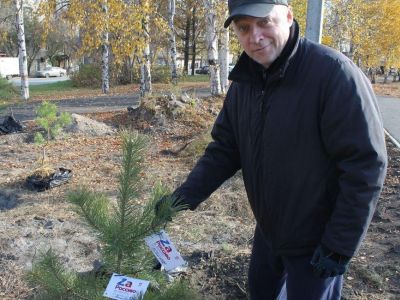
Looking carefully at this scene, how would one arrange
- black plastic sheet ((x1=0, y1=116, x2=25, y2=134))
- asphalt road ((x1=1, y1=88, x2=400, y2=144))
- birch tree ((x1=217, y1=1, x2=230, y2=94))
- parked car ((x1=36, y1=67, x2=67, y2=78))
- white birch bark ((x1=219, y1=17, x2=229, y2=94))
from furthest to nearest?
A: parked car ((x1=36, y1=67, x2=67, y2=78))
white birch bark ((x1=219, y1=17, x2=229, y2=94))
birch tree ((x1=217, y1=1, x2=230, y2=94))
asphalt road ((x1=1, y1=88, x2=400, y2=144))
black plastic sheet ((x1=0, y1=116, x2=25, y2=134))

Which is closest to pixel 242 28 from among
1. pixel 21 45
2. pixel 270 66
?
pixel 270 66

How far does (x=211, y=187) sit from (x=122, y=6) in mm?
8840

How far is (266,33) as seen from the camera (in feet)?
5.86

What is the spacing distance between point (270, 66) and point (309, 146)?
0.35m

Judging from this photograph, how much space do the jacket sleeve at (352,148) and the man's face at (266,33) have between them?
25 centimetres

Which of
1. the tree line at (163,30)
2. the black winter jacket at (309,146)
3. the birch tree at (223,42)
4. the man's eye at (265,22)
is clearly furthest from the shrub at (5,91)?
the man's eye at (265,22)

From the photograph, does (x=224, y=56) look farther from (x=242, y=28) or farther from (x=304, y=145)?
(x=304, y=145)

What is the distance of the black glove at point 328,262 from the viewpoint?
1764 millimetres

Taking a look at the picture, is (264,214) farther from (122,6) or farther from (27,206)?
(122,6)

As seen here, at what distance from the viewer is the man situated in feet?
5.51

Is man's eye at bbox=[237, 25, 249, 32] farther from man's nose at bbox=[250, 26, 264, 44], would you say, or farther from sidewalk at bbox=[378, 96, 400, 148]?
sidewalk at bbox=[378, 96, 400, 148]

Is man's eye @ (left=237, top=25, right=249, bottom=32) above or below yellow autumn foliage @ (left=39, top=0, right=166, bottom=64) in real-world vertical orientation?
below

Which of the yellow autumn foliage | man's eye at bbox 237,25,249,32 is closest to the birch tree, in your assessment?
the yellow autumn foliage

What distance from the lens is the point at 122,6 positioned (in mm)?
10281
